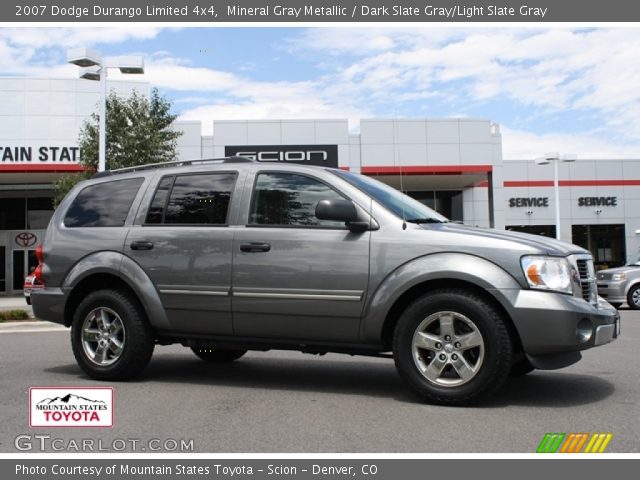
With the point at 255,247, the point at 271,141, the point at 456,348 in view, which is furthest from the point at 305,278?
the point at 271,141

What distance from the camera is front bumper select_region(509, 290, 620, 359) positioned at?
4.63 meters

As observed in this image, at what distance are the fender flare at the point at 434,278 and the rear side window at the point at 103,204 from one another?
262 centimetres

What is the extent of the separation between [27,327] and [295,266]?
9.80 m

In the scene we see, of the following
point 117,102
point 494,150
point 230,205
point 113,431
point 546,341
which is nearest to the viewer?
point 113,431

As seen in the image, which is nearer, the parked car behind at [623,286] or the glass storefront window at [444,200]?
the parked car behind at [623,286]

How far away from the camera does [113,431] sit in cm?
431

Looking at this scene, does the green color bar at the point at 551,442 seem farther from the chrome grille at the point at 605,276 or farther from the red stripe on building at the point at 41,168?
the red stripe on building at the point at 41,168

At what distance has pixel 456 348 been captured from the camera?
4809 millimetres

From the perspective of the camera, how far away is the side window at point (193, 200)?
5770mm

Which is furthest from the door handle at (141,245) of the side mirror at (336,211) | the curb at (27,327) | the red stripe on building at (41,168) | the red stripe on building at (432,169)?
the red stripe on building at (41,168)

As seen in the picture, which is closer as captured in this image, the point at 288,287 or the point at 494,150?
the point at 288,287
